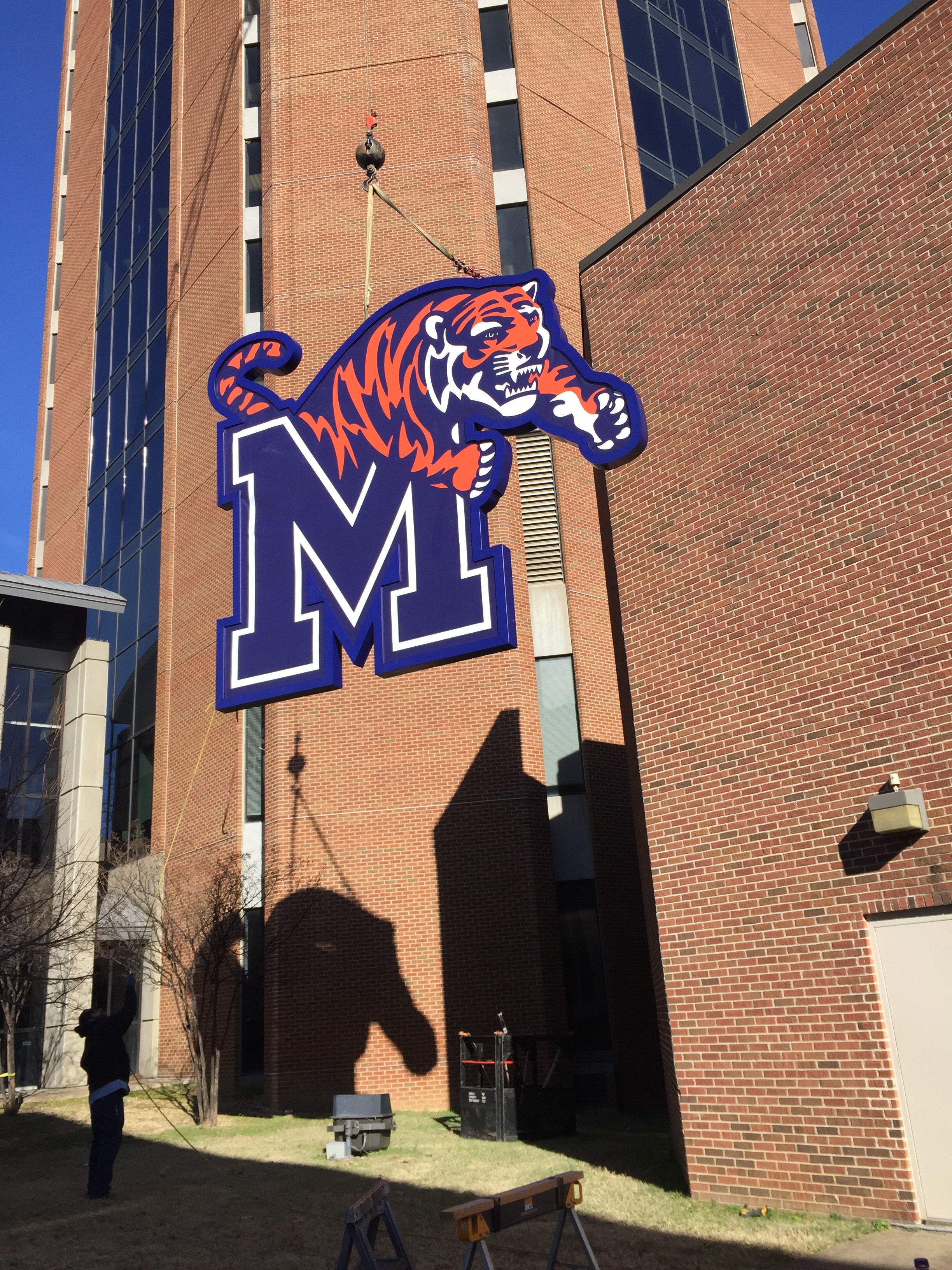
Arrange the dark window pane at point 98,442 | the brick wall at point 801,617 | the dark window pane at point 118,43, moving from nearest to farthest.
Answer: the brick wall at point 801,617
the dark window pane at point 98,442
the dark window pane at point 118,43

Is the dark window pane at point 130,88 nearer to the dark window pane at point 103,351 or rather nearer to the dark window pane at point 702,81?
the dark window pane at point 103,351

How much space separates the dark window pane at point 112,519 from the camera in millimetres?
27781

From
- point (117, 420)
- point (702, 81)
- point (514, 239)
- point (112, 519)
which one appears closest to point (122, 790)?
point (112, 519)

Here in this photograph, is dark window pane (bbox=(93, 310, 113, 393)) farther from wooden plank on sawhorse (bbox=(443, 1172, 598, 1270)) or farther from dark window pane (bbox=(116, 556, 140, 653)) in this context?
wooden plank on sawhorse (bbox=(443, 1172, 598, 1270))

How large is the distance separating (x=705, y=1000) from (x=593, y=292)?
7616 mm

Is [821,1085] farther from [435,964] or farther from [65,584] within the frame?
[65,584]

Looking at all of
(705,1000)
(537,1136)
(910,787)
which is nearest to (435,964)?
(537,1136)

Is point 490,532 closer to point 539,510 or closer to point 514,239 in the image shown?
point 539,510

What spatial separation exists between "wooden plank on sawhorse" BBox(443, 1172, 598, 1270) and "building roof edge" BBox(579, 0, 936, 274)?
9061mm

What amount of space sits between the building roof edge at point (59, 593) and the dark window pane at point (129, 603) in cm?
162

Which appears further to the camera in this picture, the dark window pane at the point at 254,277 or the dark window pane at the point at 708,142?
the dark window pane at the point at 708,142

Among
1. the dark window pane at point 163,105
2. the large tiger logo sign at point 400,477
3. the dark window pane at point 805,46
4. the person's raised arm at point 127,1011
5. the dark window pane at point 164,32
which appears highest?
the dark window pane at point 805,46

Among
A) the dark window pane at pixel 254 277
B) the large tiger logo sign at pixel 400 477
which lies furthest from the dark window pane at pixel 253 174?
the large tiger logo sign at pixel 400 477

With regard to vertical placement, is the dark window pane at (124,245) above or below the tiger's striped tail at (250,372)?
above
